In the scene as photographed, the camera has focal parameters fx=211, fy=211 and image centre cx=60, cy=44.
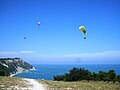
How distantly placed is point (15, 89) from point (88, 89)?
9489 mm

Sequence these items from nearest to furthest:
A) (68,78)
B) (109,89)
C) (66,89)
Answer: (66,89) → (109,89) → (68,78)

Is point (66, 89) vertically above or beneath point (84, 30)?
beneath

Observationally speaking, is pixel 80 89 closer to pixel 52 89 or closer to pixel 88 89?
pixel 88 89

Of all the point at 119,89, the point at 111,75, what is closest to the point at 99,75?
the point at 111,75

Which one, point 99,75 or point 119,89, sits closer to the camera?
point 119,89

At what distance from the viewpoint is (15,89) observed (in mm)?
24797

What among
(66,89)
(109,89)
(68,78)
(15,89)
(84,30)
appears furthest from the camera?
(68,78)

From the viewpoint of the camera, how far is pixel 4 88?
25.1 metres

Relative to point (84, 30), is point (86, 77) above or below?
below

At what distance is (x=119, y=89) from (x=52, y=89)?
9797 mm

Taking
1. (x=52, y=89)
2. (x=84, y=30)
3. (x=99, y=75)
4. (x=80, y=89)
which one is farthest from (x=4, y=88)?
(x=99, y=75)

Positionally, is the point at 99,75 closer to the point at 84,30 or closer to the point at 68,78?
the point at 68,78

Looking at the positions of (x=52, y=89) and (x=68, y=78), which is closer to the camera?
(x=52, y=89)

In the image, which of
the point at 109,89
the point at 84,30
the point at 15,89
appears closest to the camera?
the point at 84,30
